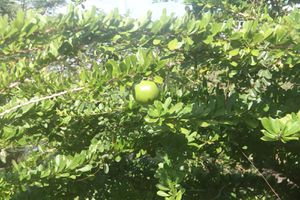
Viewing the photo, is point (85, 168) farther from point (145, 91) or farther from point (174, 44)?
point (174, 44)

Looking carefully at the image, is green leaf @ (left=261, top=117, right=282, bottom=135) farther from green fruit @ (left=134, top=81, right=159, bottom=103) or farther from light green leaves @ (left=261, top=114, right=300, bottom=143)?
green fruit @ (left=134, top=81, right=159, bottom=103)

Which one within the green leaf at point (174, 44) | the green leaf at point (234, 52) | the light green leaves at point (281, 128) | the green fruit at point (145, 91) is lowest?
the light green leaves at point (281, 128)

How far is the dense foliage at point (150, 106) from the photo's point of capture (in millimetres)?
1498

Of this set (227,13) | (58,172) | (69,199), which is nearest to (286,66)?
(227,13)

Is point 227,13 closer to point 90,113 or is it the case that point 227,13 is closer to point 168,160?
point 90,113

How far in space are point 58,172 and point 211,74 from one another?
4.01 ft

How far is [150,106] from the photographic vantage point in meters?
1.54

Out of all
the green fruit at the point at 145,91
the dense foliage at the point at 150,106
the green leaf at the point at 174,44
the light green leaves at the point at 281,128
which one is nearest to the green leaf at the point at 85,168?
the dense foliage at the point at 150,106

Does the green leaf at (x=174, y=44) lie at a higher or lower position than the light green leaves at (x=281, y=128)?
higher

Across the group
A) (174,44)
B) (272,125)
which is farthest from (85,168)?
(272,125)

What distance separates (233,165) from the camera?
2531 millimetres

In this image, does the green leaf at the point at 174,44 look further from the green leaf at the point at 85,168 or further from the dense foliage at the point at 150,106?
the green leaf at the point at 85,168

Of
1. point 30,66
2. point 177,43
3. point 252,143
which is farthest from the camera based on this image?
point 252,143

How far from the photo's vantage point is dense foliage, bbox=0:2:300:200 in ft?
4.91
